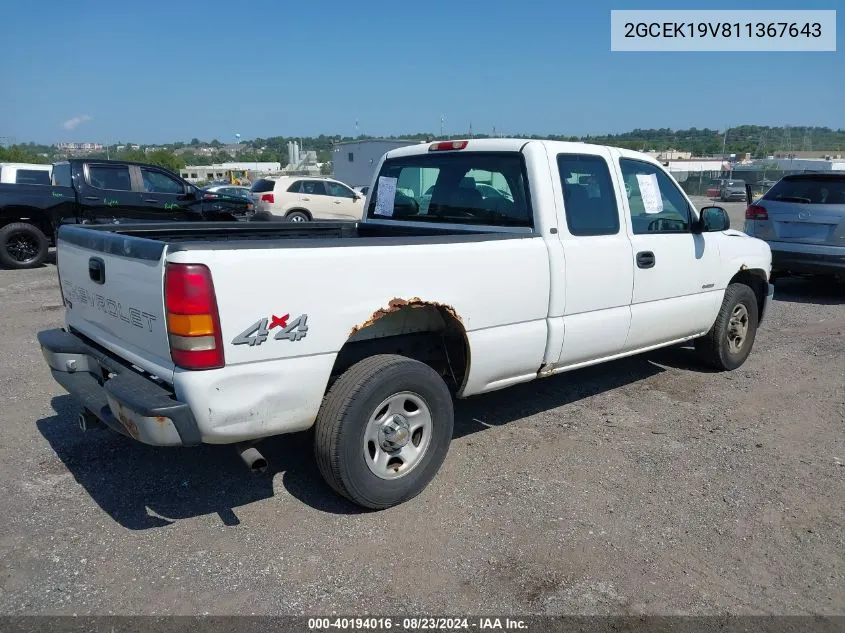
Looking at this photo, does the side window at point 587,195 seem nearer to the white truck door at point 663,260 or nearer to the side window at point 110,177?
the white truck door at point 663,260

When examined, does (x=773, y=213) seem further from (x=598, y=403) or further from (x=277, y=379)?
(x=277, y=379)

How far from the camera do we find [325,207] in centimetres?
1905

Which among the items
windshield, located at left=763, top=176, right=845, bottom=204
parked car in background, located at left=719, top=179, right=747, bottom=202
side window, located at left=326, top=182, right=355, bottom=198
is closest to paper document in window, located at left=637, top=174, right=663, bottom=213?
windshield, located at left=763, top=176, right=845, bottom=204

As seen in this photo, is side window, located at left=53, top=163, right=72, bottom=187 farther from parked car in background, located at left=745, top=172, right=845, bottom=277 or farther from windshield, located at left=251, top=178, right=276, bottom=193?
parked car in background, located at left=745, top=172, right=845, bottom=277

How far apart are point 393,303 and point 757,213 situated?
25.8 ft

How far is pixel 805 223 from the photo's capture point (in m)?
8.94

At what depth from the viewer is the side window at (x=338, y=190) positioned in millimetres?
19350

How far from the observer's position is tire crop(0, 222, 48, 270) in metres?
11.3

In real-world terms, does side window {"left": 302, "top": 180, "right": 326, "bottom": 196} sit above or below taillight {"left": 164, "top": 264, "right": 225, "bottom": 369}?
above

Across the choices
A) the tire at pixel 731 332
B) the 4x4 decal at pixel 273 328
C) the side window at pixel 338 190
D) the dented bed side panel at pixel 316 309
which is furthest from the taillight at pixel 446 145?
the side window at pixel 338 190

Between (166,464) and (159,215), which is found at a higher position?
(159,215)

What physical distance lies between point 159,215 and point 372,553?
10709 millimetres

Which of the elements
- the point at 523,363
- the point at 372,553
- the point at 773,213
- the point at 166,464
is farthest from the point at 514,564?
the point at 773,213

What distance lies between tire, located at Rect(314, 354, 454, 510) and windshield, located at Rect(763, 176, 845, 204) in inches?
297
